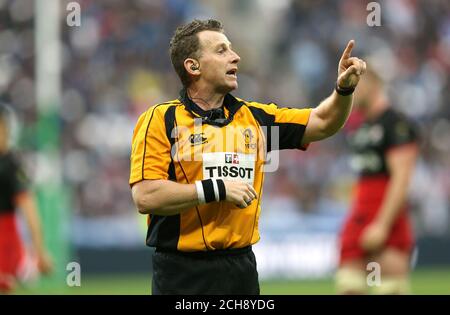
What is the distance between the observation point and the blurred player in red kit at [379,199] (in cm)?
876

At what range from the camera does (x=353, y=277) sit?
9016 mm

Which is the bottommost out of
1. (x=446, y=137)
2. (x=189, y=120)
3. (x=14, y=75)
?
(x=189, y=120)

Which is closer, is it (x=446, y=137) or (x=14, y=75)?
(x=14, y=75)

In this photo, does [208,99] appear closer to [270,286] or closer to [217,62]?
[217,62]

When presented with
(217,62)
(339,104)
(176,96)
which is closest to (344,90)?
(339,104)

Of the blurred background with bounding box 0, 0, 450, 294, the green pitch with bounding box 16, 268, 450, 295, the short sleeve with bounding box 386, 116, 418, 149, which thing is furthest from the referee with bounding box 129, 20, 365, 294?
the blurred background with bounding box 0, 0, 450, 294

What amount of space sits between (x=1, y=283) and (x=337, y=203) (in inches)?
322

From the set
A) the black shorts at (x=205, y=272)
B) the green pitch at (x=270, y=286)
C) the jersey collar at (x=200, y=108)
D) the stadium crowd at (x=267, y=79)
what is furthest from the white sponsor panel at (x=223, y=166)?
the stadium crowd at (x=267, y=79)

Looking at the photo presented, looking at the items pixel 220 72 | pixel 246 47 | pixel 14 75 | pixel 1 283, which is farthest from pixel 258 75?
pixel 220 72

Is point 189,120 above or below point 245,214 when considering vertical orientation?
above

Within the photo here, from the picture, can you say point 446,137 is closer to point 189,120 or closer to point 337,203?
point 337,203

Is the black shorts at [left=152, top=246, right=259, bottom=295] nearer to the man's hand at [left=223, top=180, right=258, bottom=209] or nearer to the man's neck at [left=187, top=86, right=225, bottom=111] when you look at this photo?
the man's hand at [left=223, top=180, right=258, bottom=209]

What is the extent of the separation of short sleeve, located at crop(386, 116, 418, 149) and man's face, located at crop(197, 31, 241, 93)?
131 inches

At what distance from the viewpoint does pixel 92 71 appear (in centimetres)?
1766
